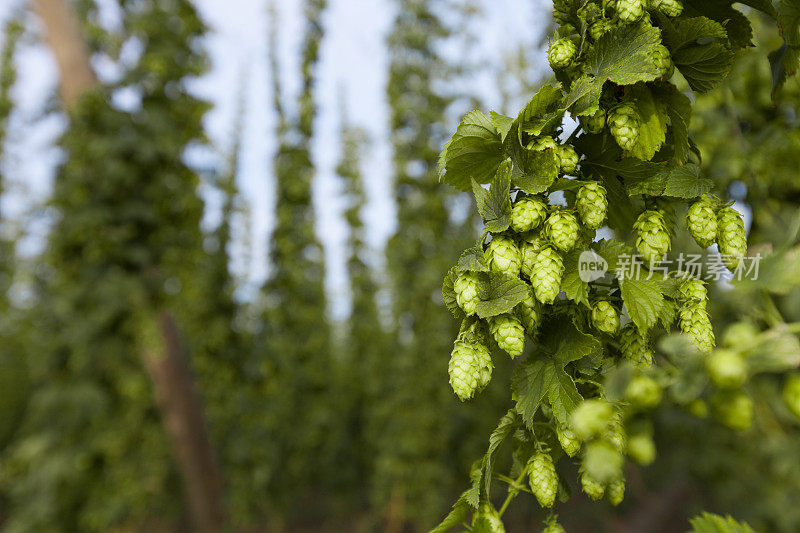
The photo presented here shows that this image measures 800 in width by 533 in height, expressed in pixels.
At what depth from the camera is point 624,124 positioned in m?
0.59

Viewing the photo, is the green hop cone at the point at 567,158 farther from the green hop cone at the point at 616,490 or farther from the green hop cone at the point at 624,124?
the green hop cone at the point at 616,490

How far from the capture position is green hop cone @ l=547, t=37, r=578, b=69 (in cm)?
62

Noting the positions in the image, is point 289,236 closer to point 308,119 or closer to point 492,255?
point 308,119

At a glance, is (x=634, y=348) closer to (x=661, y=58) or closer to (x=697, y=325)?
(x=697, y=325)

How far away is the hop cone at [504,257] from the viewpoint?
59 centimetres

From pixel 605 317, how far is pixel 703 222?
16cm

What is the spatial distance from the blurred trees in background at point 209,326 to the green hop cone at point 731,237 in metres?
2.82

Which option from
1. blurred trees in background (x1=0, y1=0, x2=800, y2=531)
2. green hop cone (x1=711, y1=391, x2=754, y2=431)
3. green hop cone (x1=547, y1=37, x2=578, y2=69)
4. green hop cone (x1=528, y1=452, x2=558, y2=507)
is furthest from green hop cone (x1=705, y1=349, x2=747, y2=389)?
blurred trees in background (x1=0, y1=0, x2=800, y2=531)

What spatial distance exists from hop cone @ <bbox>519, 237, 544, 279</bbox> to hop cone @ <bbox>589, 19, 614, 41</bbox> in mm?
263

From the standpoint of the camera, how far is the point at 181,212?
3586 mm

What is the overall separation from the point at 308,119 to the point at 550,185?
3.47 meters

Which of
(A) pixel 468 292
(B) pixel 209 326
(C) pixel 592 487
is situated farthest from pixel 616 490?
(B) pixel 209 326

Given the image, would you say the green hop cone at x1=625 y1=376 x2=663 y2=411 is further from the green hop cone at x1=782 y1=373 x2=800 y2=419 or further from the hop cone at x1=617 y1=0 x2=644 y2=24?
the hop cone at x1=617 y1=0 x2=644 y2=24

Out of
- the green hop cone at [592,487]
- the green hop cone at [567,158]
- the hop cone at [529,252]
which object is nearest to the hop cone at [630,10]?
the green hop cone at [567,158]
